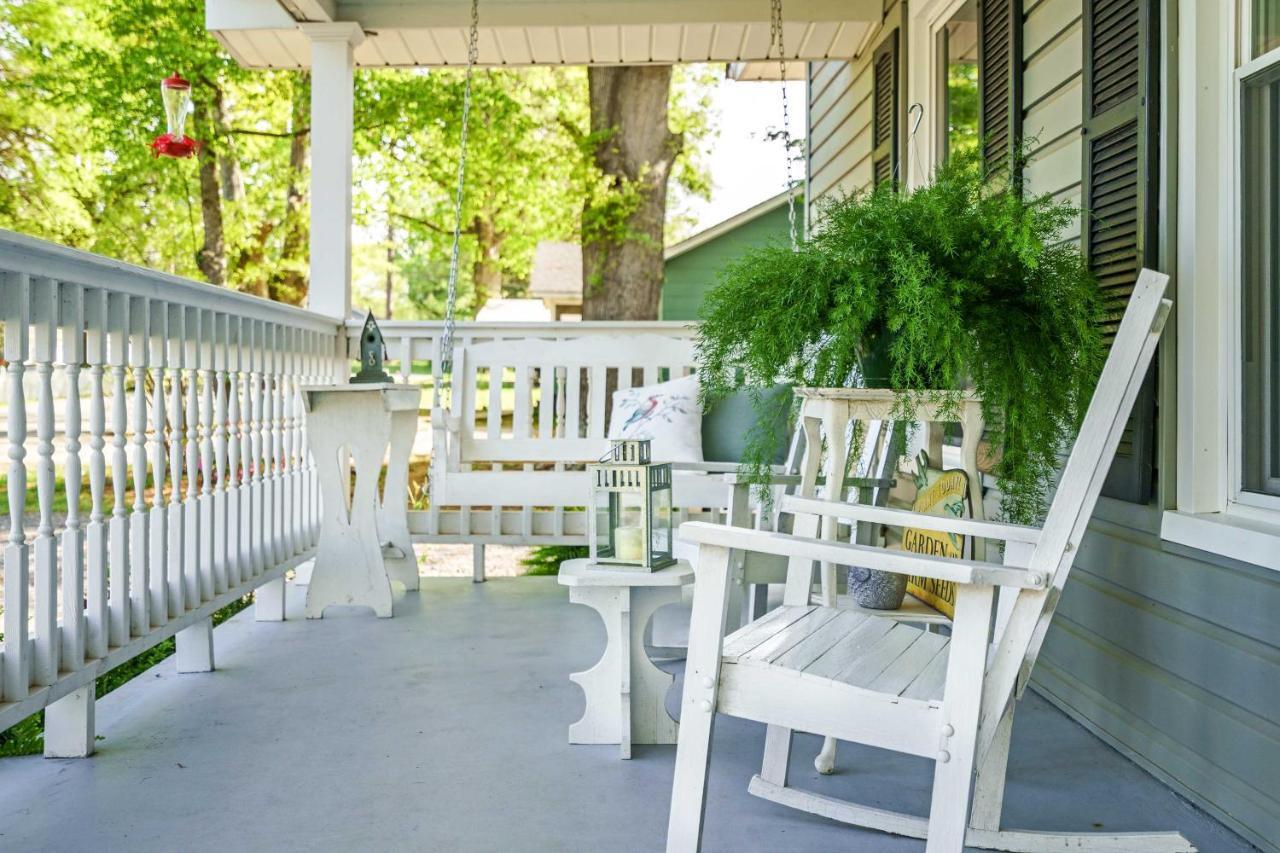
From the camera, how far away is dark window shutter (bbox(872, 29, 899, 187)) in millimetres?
4504

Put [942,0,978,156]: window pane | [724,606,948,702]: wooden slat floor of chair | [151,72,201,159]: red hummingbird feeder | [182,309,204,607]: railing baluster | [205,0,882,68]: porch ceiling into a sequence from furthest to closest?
1. [151,72,201,159]: red hummingbird feeder
2. [205,0,882,68]: porch ceiling
3. [942,0,978,156]: window pane
4. [182,309,204,607]: railing baluster
5. [724,606,948,702]: wooden slat floor of chair

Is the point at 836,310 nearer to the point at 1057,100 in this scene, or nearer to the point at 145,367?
the point at 1057,100

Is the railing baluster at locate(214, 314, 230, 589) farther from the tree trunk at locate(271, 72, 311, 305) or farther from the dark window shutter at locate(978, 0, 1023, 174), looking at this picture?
the tree trunk at locate(271, 72, 311, 305)

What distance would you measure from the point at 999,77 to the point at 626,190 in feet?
16.0

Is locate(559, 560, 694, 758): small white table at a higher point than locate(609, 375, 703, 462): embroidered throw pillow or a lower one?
lower

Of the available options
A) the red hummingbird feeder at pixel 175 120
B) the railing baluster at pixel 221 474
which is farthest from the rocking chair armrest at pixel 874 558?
the red hummingbird feeder at pixel 175 120

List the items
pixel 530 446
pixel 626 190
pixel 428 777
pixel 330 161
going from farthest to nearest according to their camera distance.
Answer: pixel 626 190, pixel 330 161, pixel 530 446, pixel 428 777

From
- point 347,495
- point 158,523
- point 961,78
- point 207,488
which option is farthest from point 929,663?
point 961,78

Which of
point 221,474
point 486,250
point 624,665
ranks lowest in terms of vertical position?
point 624,665

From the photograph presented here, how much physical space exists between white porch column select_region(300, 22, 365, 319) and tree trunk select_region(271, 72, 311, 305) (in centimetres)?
653

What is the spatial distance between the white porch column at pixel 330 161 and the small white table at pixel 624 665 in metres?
2.58

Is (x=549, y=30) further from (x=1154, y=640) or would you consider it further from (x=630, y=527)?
(x=1154, y=640)

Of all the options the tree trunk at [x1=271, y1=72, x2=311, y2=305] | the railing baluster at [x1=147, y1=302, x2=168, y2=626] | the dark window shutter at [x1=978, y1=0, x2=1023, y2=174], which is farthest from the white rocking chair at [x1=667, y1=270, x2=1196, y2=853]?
the tree trunk at [x1=271, y1=72, x2=311, y2=305]

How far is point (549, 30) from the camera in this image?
5031 mm
